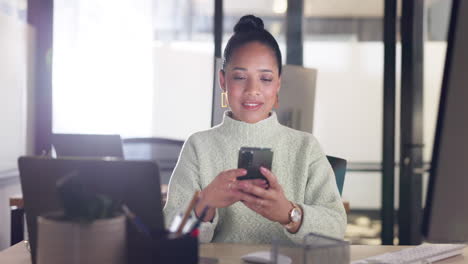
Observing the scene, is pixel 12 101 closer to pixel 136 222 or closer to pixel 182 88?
pixel 182 88

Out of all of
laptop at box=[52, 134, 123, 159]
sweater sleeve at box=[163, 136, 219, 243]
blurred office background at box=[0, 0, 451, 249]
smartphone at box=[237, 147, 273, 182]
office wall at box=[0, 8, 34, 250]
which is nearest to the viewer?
smartphone at box=[237, 147, 273, 182]

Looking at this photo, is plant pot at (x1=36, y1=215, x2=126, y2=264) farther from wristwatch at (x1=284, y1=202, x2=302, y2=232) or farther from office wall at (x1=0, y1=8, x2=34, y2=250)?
office wall at (x1=0, y1=8, x2=34, y2=250)

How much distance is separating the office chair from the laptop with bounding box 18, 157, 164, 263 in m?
3.10

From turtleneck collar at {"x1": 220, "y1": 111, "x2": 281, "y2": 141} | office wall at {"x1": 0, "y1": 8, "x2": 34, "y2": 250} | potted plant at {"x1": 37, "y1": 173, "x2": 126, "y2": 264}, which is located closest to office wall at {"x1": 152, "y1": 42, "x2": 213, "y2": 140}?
office wall at {"x1": 0, "y1": 8, "x2": 34, "y2": 250}

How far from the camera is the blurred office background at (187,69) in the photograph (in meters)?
3.95

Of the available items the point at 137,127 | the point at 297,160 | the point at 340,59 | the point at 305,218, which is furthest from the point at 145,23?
the point at 305,218

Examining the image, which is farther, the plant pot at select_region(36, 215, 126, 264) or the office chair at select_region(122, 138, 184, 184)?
the office chair at select_region(122, 138, 184, 184)

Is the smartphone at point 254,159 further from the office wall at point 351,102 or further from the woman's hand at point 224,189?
the office wall at point 351,102

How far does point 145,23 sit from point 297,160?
278 cm

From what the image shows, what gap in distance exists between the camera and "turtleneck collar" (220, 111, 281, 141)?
1.60 metres

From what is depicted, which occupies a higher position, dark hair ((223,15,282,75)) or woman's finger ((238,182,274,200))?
dark hair ((223,15,282,75))

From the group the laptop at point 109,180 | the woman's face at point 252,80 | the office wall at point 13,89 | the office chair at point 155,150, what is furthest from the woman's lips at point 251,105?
the office chair at point 155,150

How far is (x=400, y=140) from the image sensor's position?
370 centimetres

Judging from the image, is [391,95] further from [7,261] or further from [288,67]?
[7,261]
